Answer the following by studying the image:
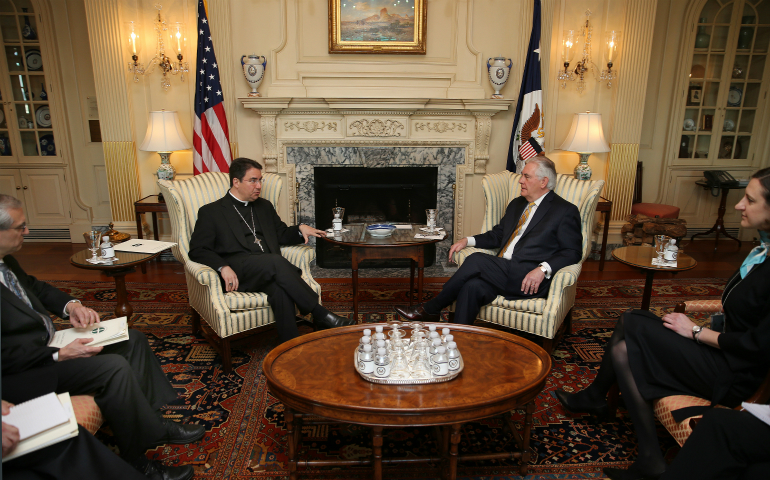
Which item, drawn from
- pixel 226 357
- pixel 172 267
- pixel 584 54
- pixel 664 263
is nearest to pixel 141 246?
pixel 226 357

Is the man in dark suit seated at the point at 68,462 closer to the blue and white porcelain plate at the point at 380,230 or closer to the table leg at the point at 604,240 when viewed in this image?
the blue and white porcelain plate at the point at 380,230

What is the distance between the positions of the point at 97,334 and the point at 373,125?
3.31 meters

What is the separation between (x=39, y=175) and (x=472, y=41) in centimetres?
507

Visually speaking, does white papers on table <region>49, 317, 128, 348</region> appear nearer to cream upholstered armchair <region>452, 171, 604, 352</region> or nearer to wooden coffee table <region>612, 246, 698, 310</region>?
cream upholstered armchair <region>452, 171, 604, 352</region>

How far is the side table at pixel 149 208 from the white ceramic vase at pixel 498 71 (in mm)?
3275

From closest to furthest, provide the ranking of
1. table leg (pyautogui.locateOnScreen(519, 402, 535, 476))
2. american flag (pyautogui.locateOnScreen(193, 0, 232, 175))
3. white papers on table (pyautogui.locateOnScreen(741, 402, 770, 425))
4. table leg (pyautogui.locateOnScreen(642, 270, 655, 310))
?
white papers on table (pyautogui.locateOnScreen(741, 402, 770, 425)) < table leg (pyautogui.locateOnScreen(519, 402, 535, 476)) < table leg (pyautogui.locateOnScreen(642, 270, 655, 310)) < american flag (pyautogui.locateOnScreen(193, 0, 232, 175))

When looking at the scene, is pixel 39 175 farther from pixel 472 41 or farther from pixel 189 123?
pixel 472 41

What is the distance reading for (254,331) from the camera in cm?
309

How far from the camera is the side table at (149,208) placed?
4699mm

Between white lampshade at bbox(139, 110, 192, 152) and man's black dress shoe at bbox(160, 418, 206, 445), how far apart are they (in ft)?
9.76

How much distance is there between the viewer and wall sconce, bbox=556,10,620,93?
4.85m

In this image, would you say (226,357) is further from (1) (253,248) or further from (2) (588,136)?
(2) (588,136)

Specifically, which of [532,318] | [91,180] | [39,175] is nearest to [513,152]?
[532,318]

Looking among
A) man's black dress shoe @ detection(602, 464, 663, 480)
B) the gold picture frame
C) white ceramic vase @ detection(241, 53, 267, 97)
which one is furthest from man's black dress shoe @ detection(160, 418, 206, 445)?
the gold picture frame
